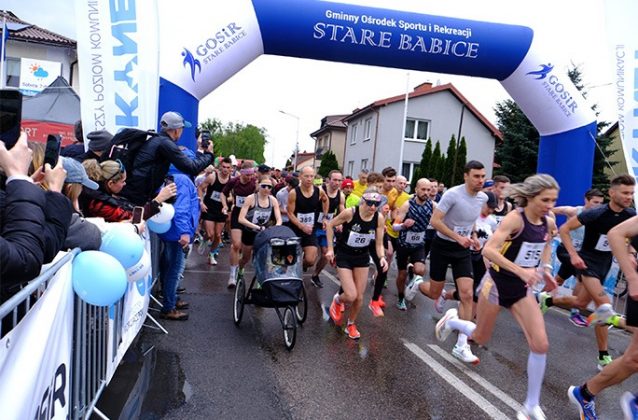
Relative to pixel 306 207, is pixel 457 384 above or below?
below

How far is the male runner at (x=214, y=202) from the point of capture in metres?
9.59

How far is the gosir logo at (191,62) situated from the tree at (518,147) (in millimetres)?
22171

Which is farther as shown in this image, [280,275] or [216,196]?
[216,196]

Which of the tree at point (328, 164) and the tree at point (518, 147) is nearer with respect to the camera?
the tree at point (518, 147)

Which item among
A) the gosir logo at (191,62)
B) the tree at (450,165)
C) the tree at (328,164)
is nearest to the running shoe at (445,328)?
the gosir logo at (191,62)

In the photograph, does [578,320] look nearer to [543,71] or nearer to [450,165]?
[543,71]

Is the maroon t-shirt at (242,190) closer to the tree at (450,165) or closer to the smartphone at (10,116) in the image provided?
the smartphone at (10,116)

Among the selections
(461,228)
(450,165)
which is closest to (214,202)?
(461,228)

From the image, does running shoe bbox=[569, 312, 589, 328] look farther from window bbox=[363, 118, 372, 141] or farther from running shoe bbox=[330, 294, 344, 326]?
window bbox=[363, 118, 372, 141]

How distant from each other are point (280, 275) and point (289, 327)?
577mm

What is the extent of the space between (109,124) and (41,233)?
419cm

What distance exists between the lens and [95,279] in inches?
102

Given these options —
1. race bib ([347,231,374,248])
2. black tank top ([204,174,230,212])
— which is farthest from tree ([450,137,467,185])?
race bib ([347,231,374,248])

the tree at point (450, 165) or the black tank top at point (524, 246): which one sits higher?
the tree at point (450, 165)
